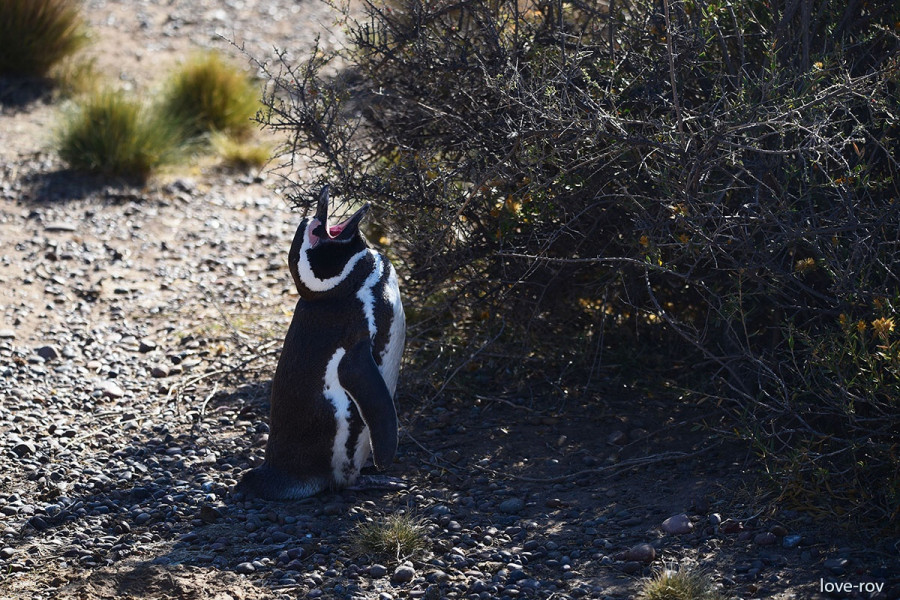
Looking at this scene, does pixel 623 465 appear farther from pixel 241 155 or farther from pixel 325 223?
pixel 241 155

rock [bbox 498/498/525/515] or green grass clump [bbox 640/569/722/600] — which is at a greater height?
rock [bbox 498/498/525/515]

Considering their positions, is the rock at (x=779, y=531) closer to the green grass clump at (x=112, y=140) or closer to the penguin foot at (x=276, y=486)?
the penguin foot at (x=276, y=486)

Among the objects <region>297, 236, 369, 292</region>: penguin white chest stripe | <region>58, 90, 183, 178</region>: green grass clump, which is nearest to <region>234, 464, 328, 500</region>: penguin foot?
<region>297, 236, 369, 292</region>: penguin white chest stripe

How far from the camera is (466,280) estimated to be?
171 inches

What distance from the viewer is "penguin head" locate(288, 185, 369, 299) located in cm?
363

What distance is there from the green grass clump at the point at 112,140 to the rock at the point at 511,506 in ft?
16.5

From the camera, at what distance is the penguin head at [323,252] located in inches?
143

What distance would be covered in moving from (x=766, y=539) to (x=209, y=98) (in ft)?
21.7

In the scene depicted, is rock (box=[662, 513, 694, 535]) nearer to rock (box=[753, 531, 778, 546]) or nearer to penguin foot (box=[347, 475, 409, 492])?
rock (box=[753, 531, 778, 546])

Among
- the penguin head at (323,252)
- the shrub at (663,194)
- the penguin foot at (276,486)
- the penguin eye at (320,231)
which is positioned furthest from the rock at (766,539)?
the penguin eye at (320,231)

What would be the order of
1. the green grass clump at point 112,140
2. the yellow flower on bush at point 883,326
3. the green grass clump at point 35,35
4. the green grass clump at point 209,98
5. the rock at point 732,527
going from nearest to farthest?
the yellow flower on bush at point 883,326, the rock at point 732,527, the green grass clump at point 112,140, the green grass clump at point 209,98, the green grass clump at point 35,35

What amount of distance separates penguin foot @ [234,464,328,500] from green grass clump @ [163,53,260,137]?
17.2 feet

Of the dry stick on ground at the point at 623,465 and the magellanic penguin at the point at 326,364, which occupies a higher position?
the magellanic penguin at the point at 326,364

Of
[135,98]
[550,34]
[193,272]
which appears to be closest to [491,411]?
[550,34]
